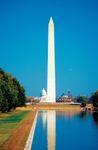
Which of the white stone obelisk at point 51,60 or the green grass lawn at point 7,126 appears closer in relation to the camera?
the green grass lawn at point 7,126

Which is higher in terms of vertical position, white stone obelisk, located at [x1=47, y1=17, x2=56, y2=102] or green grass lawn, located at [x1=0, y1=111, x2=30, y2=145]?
white stone obelisk, located at [x1=47, y1=17, x2=56, y2=102]

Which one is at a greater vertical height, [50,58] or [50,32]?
[50,32]

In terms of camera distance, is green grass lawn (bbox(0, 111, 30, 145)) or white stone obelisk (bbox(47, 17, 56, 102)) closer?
green grass lawn (bbox(0, 111, 30, 145))

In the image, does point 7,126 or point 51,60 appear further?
point 51,60

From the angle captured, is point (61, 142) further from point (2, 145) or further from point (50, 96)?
point (50, 96)

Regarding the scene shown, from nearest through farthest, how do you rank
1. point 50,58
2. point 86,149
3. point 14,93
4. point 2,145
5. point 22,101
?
point 86,149
point 2,145
point 14,93
point 22,101
point 50,58

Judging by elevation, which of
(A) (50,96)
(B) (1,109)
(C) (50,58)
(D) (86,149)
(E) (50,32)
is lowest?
(D) (86,149)

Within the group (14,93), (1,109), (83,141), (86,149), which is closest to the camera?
(86,149)

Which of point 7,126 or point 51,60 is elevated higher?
point 51,60

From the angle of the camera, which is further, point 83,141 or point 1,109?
point 1,109

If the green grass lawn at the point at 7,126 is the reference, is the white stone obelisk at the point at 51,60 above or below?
above

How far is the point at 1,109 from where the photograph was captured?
183 feet

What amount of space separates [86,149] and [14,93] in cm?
4943

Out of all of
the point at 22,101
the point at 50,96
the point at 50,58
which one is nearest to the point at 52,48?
the point at 50,58
